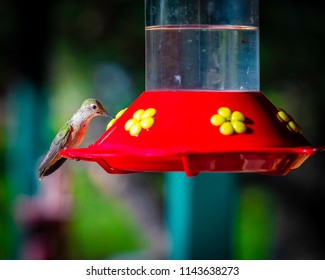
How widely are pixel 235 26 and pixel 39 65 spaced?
21.1 feet

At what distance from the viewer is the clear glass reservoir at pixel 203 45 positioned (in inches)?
182

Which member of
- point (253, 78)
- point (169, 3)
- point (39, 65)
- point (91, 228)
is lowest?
point (91, 228)

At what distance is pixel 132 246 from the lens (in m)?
15.0

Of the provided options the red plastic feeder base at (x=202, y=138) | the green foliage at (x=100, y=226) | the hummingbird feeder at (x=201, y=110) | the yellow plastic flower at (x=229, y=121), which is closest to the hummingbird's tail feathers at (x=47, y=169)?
the hummingbird feeder at (x=201, y=110)

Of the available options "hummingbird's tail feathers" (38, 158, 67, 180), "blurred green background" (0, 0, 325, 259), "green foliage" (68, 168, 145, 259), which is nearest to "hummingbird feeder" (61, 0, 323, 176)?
"hummingbird's tail feathers" (38, 158, 67, 180)

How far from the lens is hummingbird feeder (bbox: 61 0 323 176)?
4.13 metres

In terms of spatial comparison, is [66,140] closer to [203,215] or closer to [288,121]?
[288,121]

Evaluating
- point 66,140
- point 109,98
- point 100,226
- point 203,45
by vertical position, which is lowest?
point 100,226

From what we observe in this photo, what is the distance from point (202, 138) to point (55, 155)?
1.47 metres

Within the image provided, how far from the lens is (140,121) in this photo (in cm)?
432

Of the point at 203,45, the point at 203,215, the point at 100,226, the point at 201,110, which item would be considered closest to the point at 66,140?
the point at 203,45

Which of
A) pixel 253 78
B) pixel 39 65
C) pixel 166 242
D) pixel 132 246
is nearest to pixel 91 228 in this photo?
pixel 132 246

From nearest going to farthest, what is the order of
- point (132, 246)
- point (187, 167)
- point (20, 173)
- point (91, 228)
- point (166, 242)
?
point (187, 167)
point (20, 173)
point (166, 242)
point (132, 246)
point (91, 228)

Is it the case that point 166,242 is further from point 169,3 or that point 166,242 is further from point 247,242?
point 169,3
